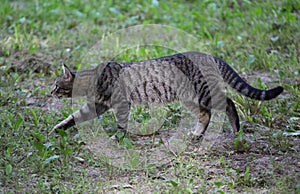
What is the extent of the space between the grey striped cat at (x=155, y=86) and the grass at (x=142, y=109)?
0.23 m

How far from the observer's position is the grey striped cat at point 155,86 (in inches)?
199

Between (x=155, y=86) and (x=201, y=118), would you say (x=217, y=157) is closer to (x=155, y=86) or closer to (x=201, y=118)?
(x=201, y=118)

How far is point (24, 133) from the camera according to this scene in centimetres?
502

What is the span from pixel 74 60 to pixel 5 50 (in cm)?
100

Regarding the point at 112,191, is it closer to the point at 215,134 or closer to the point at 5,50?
the point at 215,134

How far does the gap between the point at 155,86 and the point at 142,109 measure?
1.46 ft

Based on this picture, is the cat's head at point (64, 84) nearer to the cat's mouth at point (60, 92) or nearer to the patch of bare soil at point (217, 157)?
the cat's mouth at point (60, 92)

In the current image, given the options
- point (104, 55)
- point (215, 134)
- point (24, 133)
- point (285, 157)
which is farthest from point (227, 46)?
point (24, 133)

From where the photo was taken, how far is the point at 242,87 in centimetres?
494

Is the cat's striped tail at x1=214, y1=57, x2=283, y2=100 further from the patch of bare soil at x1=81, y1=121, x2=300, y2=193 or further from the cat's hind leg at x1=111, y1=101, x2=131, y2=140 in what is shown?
the cat's hind leg at x1=111, y1=101, x2=131, y2=140

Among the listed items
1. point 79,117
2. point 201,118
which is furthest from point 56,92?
point 201,118

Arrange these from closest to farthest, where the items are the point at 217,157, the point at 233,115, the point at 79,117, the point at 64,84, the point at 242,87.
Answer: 1. the point at 217,157
2. the point at 242,87
3. the point at 233,115
4. the point at 79,117
5. the point at 64,84

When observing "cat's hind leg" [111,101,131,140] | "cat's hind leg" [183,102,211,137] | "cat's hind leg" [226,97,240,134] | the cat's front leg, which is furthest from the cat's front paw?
"cat's hind leg" [226,97,240,134]

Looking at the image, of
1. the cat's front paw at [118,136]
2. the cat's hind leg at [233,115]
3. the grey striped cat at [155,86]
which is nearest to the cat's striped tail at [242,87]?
the grey striped cat at [155,86]
